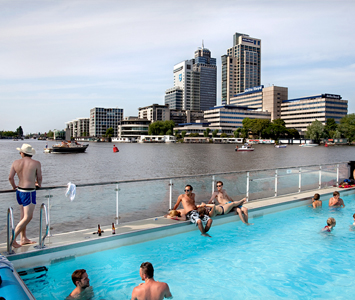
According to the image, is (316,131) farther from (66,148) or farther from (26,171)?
(26,171)

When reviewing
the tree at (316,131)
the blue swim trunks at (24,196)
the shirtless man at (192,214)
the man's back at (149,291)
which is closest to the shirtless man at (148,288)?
the man's back at (149,291)

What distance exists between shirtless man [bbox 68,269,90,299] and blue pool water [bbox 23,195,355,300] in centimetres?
40

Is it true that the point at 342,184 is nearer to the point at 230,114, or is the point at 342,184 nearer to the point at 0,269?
the point at 0,269

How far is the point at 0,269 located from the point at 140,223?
4434mm

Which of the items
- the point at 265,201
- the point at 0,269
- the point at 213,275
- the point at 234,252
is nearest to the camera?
the point at 0,269

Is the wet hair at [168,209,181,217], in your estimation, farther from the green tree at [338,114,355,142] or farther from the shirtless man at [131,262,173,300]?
the green tree at [338,114,355,142]

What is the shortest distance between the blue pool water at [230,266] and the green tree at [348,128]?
160 m

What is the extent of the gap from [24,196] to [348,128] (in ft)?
551

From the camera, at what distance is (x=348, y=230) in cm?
1085

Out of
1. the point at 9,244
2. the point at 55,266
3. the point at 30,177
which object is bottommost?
the point at 55,266

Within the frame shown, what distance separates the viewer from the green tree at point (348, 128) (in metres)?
148

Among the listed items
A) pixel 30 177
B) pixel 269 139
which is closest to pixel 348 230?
pixel 30 177

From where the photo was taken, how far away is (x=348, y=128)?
148625 mm

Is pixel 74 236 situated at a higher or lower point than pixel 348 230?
higher
